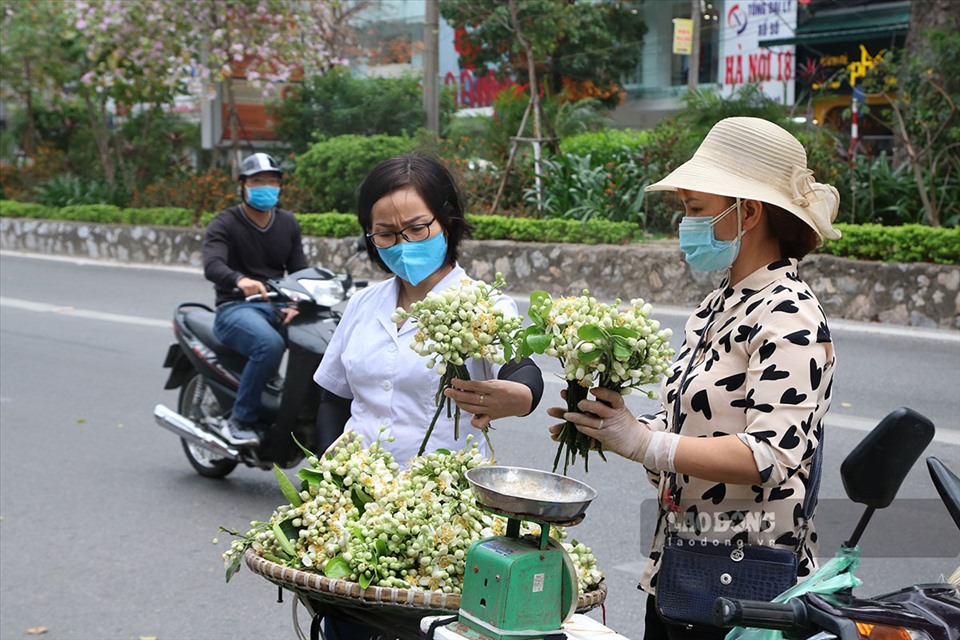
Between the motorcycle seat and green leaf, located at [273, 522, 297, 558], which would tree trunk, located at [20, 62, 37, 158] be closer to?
the motorcycle seat

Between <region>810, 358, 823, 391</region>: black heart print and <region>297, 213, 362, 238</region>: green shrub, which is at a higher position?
<region>810, 358, 823, 391</region>: black heart print

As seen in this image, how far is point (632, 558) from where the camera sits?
5.64 m

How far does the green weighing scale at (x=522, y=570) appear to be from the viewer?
217 centimetres

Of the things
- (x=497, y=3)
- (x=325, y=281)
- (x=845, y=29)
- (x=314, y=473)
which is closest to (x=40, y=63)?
(x=497, y=3)

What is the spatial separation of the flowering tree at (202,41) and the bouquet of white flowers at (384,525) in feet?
59.0

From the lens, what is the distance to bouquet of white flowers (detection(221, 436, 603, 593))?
8.08 ft

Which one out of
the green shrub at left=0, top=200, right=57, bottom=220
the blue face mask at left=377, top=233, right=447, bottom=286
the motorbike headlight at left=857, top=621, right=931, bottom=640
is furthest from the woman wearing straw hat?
the green shrub at left=0, top=200, right=57, bottom=220

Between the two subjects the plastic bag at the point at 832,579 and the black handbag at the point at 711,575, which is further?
the black handbag at the point at 711,575

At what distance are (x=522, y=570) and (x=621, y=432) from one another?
362 mm

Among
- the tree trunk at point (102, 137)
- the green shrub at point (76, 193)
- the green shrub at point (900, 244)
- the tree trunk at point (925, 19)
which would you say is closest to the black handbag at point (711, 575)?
the green shrub at point (900, 244)

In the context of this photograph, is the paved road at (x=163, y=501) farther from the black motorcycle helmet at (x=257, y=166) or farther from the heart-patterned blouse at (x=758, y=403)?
the black motorcycle helmet at (x=257, y=166)

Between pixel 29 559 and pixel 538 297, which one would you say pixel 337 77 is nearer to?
pixel 29 559

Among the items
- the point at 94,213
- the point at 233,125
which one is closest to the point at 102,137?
the point at 94,213

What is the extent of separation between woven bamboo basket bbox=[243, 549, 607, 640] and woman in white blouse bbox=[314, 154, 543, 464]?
0.64 metres
